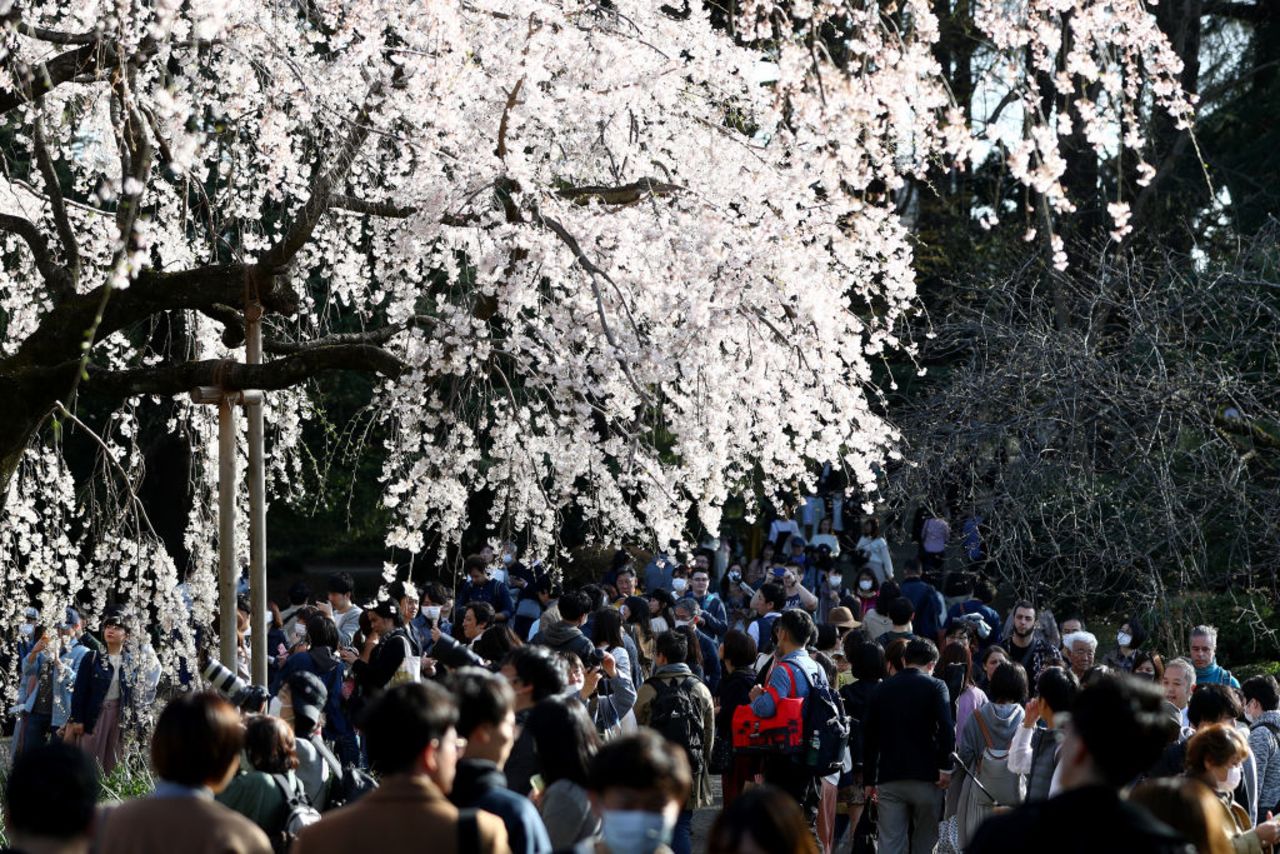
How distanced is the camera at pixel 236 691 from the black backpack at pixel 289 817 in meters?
1.81

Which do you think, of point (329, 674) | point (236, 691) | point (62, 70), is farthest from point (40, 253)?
point (236, 691)

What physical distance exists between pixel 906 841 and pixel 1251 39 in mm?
17201

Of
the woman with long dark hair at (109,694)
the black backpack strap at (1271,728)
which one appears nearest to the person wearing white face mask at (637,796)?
the black backpack strap at (1271,728)

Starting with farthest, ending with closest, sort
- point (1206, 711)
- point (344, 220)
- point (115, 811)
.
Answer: point (344, 220), point (1206, 711), point (115, 811)

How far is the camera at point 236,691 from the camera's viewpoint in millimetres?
7074

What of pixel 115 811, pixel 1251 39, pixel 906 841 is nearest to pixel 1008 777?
pixel 906 841

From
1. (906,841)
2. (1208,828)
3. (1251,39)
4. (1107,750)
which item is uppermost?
(1251,39)

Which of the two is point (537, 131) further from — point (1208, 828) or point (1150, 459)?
point (1208, 828)

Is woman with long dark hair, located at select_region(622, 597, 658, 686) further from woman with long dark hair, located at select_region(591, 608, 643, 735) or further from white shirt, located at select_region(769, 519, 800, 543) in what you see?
white shirt, located at select_region(769, 519, 800, 543)

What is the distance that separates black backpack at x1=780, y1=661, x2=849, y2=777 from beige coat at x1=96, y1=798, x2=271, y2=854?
187 inches

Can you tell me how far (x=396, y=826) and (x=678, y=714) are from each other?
5.01m

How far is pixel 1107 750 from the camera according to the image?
352 cm

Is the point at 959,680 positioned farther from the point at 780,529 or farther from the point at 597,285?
the point at 780,529

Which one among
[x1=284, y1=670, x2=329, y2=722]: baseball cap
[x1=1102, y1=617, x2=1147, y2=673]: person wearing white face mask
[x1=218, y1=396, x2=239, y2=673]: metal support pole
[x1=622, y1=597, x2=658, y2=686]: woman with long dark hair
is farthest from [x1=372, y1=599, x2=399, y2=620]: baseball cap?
[x1=1102, y1=617, x2=1147, y2=673]: person wearing white face mask
